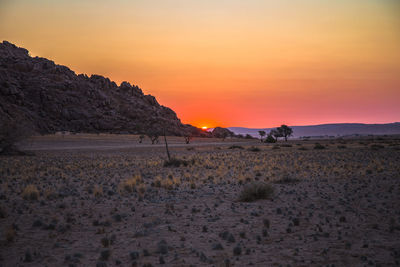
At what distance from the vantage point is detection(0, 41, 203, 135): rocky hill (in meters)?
118

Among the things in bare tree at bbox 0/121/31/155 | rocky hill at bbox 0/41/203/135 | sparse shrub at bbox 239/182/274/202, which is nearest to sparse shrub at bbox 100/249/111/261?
sparse shrub at bbox 239/182/274/202

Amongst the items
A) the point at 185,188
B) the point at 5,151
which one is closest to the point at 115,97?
the point at 5,151

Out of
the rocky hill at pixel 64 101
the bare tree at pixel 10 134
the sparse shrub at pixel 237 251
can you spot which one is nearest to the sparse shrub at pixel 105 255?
the sparse shrub at pixel 237 251

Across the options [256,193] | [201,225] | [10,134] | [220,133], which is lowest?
[201,225]

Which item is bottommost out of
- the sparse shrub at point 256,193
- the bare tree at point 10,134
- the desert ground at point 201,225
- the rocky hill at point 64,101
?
the desert ground at point 201,225

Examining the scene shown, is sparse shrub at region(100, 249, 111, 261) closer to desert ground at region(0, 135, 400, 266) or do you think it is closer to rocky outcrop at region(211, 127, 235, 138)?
desert ground at region(0, 135, 400, 266)

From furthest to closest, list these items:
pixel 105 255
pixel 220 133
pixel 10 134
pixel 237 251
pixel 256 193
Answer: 1. pixel 220 133
2. pixel 10 134
3. pixel 256 193
4. pixel 237 251
5. pixel 105 255

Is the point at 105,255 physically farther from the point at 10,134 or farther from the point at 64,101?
the point at 64,101

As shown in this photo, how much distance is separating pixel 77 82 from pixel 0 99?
39873 mm

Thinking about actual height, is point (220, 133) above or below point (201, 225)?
above

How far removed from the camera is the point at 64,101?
132 meters

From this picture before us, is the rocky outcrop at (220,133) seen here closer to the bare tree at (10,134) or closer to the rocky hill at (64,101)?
the rocky hill at (64,101)

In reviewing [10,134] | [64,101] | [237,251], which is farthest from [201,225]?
[64,101]

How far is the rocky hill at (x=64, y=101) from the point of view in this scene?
118 meters
